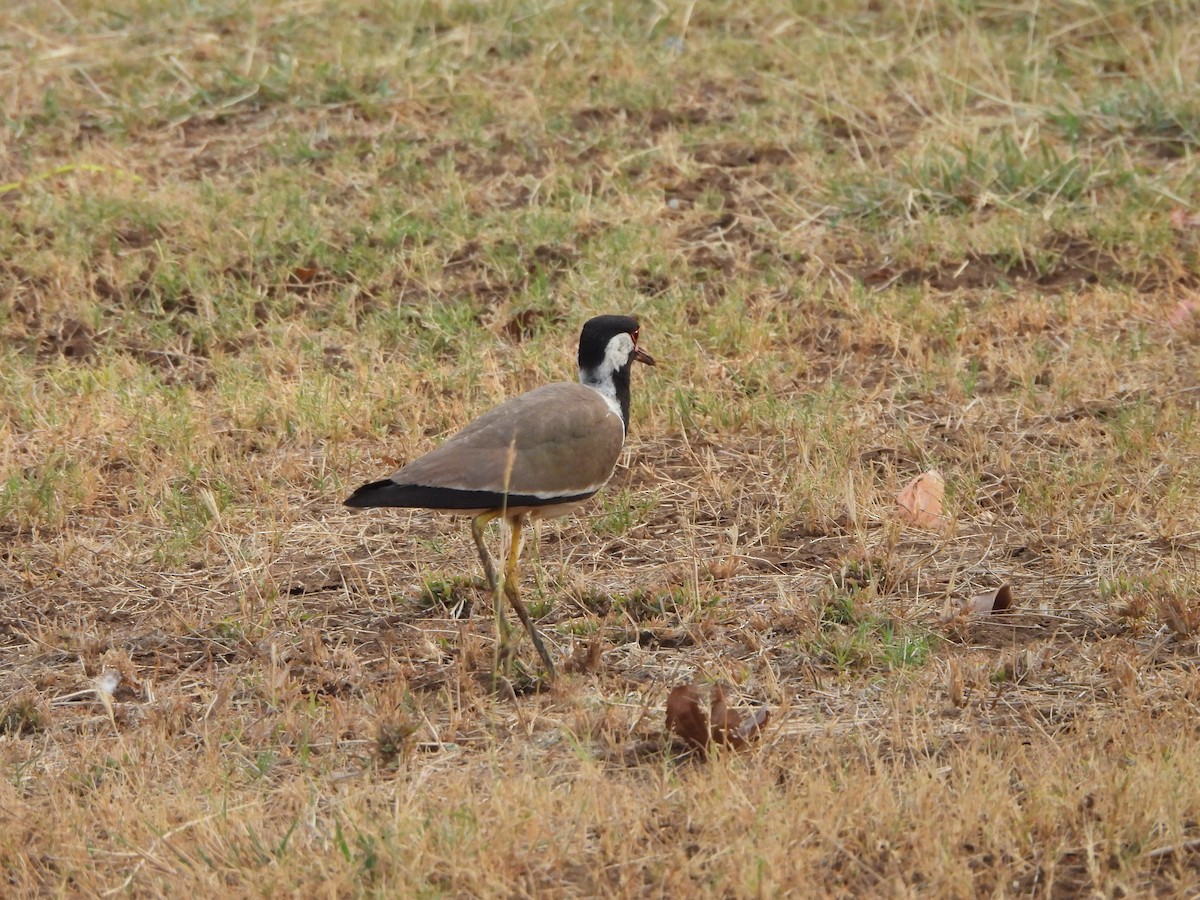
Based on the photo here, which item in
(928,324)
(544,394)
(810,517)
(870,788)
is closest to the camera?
(870,788)

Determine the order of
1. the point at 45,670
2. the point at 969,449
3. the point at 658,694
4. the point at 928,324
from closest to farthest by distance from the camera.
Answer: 1. the point at 658,694
2. the point at 45,670
3. the point at 969,449
4. the point at 928,324

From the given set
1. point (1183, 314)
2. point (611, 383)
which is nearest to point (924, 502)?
point (611, 383)

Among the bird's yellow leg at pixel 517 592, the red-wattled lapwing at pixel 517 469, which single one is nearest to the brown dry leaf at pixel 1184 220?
the red-wattled lapwing at pixel 517 469

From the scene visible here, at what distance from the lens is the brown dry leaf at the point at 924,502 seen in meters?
5.74

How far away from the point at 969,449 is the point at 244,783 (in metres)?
3.20

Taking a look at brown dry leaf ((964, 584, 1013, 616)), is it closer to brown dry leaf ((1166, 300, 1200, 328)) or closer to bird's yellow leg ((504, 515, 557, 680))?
bird's yellow leg ((504, 515, 557, 680))

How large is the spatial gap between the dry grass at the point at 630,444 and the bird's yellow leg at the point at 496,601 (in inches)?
3.4

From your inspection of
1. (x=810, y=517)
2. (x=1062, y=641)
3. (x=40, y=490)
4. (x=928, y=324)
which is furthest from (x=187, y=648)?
(x=928, y=324)

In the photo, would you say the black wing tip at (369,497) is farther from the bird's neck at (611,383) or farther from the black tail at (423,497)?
the bird's neck at (611,383)

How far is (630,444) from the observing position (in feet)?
21.3

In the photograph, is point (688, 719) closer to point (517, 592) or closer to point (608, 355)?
point (517, 592)

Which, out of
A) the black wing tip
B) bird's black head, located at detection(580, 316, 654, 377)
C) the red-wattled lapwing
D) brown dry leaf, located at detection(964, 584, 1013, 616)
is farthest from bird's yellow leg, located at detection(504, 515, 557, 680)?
brown dry leaf, located at detection(964, 584, 1013, 616)

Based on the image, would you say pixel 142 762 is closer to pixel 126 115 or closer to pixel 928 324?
pixel 928 324

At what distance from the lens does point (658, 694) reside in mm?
4688
